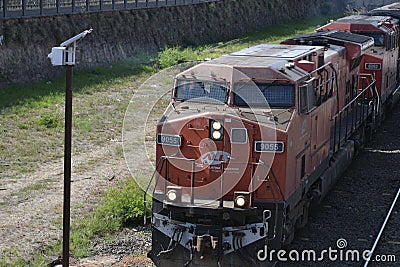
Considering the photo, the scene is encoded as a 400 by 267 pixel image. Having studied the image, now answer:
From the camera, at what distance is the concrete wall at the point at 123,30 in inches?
1104

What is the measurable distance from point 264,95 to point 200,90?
3.53ft

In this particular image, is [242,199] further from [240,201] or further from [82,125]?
[82,125]

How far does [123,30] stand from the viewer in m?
36.3

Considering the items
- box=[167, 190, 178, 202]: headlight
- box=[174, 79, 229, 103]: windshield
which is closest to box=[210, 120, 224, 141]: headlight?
box=[174, 79, 229, 103]: windshield

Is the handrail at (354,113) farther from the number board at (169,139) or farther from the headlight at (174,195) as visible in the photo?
the headlight at (174,195)

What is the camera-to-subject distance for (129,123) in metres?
24.5

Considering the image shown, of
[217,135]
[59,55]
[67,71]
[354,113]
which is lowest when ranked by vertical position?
[354,113]

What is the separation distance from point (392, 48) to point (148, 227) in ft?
43.8

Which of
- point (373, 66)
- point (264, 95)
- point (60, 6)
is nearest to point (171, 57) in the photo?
point (60, 6)

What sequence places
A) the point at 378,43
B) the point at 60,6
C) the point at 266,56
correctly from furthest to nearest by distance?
the point at 60,6, the point at 378,43, the point at 266,56

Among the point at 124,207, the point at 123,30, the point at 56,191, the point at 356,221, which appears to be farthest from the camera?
the point at 123,30

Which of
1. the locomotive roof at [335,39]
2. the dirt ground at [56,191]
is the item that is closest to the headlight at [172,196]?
the dirt ground at [56,191]

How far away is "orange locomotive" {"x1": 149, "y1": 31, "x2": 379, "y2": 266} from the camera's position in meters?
11.5

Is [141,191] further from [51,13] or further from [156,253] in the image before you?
[51,13]
